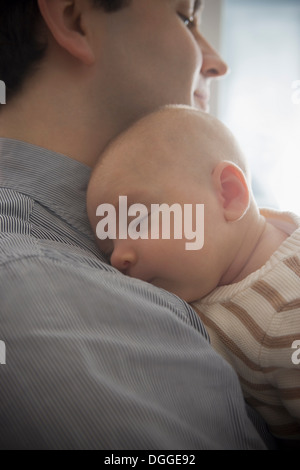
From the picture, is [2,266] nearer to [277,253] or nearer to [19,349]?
[19,349]

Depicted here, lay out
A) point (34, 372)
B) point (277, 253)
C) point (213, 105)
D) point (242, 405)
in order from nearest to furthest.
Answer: point (34, 372), point (242, 405), point (277, 253), point (213, 105)

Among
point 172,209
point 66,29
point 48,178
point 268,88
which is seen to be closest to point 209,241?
point 172,209

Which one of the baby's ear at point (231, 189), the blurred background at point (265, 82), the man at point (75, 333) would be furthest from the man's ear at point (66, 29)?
the blurred background at point (265, 82)

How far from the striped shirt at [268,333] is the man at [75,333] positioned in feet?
0.42

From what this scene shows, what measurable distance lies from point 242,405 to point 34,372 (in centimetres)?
26

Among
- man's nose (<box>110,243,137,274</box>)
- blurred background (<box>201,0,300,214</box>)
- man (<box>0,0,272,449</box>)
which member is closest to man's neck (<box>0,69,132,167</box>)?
man (<box>0,0,272,449</box>)

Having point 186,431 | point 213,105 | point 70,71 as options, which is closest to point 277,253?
point 186,431

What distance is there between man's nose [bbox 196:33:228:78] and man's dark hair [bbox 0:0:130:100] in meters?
0.37

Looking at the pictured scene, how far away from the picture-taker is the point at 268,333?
75cm

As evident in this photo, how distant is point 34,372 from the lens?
521mm

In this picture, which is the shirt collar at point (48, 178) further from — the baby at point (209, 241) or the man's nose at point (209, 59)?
the man's nose at point (209, 59)

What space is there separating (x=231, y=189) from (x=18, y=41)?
1.70ft

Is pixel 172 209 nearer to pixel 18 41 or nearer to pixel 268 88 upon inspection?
pixel 18 41

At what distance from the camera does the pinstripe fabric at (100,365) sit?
0.51 metres
